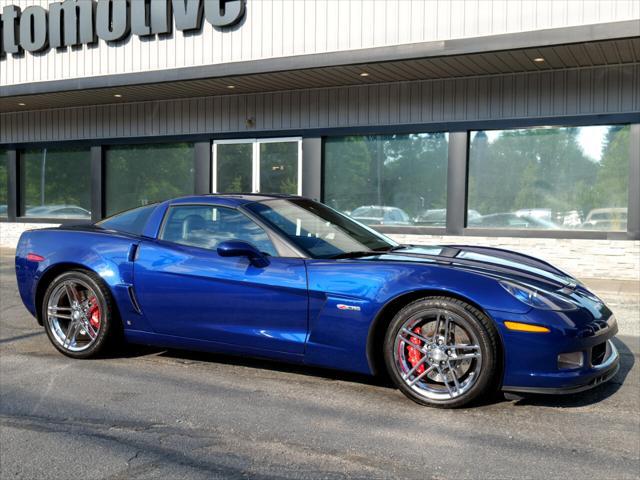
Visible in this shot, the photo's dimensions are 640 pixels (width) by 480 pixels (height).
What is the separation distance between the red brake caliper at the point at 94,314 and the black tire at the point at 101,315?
7cm

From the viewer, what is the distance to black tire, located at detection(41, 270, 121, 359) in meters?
4.82

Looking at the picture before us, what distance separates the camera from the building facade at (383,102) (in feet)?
31.3

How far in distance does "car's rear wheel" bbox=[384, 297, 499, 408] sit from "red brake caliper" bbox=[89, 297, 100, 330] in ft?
7.83

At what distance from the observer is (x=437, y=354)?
376 cm

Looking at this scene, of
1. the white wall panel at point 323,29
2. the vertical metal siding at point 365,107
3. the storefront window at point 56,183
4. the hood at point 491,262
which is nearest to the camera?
the hood at point 491,262

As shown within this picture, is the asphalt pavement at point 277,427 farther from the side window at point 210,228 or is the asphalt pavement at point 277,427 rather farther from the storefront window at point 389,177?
the storefront window at point 389,177

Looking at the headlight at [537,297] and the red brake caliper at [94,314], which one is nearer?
the headlight at [537,297]

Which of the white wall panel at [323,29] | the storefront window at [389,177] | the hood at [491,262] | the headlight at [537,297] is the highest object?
the white wall panel at [323,29]

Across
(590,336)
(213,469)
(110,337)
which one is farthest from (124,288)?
(590,336)

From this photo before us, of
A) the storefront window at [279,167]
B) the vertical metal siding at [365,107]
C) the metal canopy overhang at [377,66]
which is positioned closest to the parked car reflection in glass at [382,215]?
the storefront window at [279,167]

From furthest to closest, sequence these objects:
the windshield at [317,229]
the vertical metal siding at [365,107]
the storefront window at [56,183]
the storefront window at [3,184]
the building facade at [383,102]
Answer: the storefront window at [3,184] → the storefront window at [56,183] → the vertical metal siding at [365,107] → the building facade at [383,102] → the windshield at [317,229]

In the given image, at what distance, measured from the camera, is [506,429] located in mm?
3467

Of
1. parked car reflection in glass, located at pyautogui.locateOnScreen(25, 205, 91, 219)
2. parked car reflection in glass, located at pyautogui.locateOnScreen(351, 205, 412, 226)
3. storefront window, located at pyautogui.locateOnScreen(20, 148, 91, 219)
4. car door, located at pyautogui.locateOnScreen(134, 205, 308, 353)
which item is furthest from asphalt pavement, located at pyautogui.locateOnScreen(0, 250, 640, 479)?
storefront window, located at pyautogui.locateOnScreen(20, 148, 91, 219)

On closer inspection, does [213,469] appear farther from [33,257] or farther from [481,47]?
[481,47]
